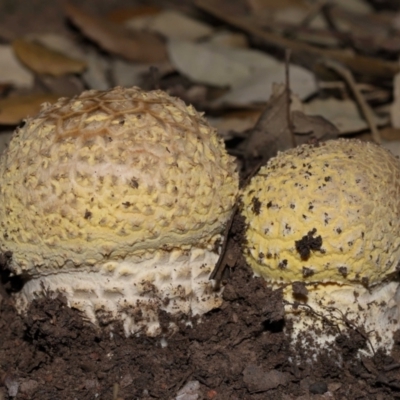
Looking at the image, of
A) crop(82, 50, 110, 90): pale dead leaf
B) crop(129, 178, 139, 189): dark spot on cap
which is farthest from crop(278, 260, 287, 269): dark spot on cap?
crop(82, 50, 110, 90): pale dead leaf

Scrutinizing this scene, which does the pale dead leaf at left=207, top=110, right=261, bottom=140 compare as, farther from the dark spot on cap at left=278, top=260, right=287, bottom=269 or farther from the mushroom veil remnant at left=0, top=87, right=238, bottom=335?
the dark spot on cap at left=278, top=260, right=287, bottom=269

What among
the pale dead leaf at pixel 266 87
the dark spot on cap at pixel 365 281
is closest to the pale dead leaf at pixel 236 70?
the pale dead leaf at pixel 266 87

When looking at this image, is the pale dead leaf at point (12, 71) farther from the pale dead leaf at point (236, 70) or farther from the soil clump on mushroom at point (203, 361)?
the soil clump on mushroom at point (203, 361)

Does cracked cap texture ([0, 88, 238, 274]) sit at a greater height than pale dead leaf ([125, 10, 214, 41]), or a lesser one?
greater

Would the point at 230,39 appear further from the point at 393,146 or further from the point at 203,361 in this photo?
the point at 203,361

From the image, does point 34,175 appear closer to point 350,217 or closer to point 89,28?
point 350,217

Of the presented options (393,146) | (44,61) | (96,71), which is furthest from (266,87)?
(44,61)
